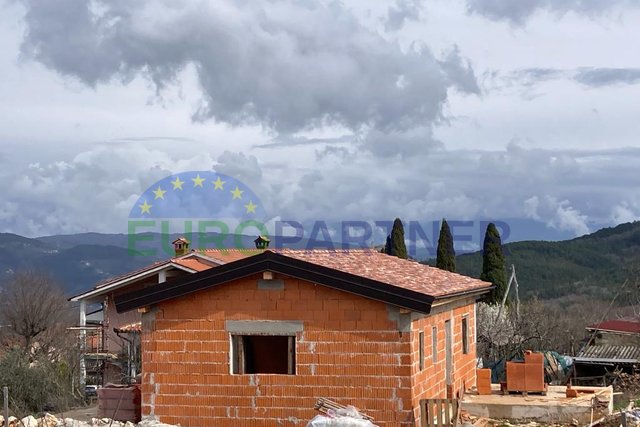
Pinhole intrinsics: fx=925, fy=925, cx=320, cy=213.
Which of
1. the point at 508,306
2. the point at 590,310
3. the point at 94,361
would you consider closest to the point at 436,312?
the point at 94,361

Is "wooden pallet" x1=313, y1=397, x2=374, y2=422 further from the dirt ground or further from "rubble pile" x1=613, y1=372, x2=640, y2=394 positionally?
"rubble pile" x1=613, y1=372, x2=640, y2=394

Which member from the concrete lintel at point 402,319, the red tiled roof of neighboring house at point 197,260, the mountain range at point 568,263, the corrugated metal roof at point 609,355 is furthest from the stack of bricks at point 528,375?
the mountain range at point 568,263

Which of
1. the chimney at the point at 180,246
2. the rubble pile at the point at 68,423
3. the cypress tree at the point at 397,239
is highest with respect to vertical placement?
the cypress tree at the point at 397,239

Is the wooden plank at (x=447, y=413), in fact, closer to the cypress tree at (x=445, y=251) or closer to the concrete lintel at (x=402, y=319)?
the concrete lintel at (x=402, y=319)

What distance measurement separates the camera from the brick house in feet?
54.4

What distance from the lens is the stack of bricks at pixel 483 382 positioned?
21.1m

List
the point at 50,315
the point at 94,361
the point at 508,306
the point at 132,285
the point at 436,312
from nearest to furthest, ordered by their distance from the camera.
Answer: the point at 436,312
the point at 132,285
the point at 94,361
the point at 508,306
the point at 50,315

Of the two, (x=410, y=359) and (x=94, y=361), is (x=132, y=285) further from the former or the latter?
(x=410, y=359)

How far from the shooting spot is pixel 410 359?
16.5 m

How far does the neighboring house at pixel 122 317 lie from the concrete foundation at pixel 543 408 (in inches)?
506

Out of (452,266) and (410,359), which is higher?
(452,266)

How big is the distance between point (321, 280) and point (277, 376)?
78.3 inches

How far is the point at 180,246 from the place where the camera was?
37250 mm

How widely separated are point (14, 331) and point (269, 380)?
3272 cm
